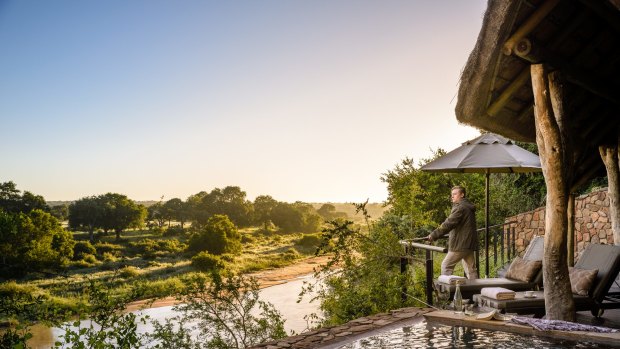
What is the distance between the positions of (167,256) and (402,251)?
109ft

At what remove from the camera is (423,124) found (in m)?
16.4

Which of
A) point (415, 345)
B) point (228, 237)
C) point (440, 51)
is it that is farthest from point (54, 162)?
point (415, 345)

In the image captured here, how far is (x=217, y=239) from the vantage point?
36500mm

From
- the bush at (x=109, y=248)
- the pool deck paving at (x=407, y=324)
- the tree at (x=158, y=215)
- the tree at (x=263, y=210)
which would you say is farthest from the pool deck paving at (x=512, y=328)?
the tree at (x=263, y=210)

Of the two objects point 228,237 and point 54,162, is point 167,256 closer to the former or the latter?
point 228,237

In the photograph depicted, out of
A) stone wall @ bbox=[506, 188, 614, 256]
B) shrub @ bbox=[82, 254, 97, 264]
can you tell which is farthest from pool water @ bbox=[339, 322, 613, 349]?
shrub @ bbox=[82, 254, 97, 264]

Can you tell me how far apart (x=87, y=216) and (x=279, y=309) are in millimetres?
30910

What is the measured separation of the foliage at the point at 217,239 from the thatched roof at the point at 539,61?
3216cm

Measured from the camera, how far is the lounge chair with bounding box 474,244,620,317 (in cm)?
429

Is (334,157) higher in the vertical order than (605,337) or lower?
higher

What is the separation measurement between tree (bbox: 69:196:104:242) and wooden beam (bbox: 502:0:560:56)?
41501mm

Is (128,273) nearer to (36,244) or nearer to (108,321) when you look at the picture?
(36,244)

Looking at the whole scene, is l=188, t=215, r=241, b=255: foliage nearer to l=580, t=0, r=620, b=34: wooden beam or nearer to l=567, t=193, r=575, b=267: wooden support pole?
l=567, t=193, r=575, b=267: wooden support pole

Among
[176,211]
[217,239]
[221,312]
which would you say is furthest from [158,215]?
[221,312]
